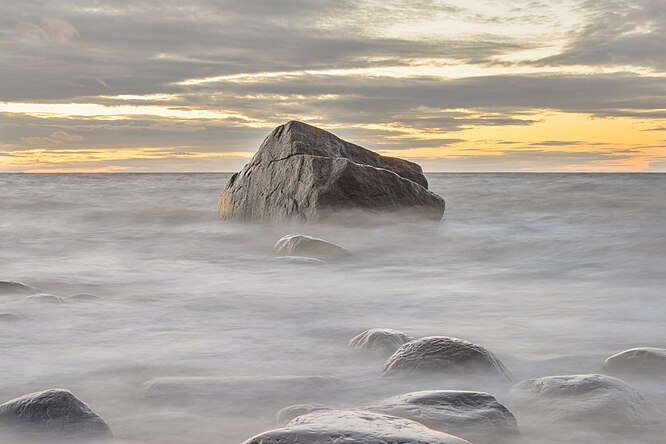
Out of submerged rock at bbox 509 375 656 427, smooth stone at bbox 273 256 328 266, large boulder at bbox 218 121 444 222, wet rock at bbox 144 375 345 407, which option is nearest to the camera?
submerged rock at bbox 509 375 656 427

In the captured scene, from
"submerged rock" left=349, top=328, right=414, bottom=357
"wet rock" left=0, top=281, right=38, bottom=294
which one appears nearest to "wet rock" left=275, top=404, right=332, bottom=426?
"submerged rock" left=349, top=328, right=414, bottom=357

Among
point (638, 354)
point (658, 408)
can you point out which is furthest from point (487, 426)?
point (638, 354)

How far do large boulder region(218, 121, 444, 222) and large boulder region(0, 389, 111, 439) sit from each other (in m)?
8.10

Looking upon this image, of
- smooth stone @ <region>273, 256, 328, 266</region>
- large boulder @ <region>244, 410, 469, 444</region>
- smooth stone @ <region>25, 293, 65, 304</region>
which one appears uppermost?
large boulder @ <region>244, 410, 469, 444</region>

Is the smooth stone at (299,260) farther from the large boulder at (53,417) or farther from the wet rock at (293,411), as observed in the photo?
the large boulder at (53,417)

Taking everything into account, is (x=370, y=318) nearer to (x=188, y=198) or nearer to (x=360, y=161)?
(x=360, y=161)

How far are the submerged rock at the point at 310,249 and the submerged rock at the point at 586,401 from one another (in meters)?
5.45

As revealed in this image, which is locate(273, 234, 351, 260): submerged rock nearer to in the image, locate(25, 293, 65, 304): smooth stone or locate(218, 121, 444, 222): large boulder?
locate(218, 121, 444, 222): large boulder

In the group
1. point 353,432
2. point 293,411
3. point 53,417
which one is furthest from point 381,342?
point 353,432

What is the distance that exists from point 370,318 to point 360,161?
697 cm

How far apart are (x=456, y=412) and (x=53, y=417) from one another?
1.61 m

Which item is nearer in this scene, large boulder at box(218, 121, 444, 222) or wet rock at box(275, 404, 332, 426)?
wet rock at box(275, 404, 332, 426)

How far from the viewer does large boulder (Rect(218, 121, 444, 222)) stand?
11.4 m

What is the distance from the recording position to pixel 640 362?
13.6 feet
